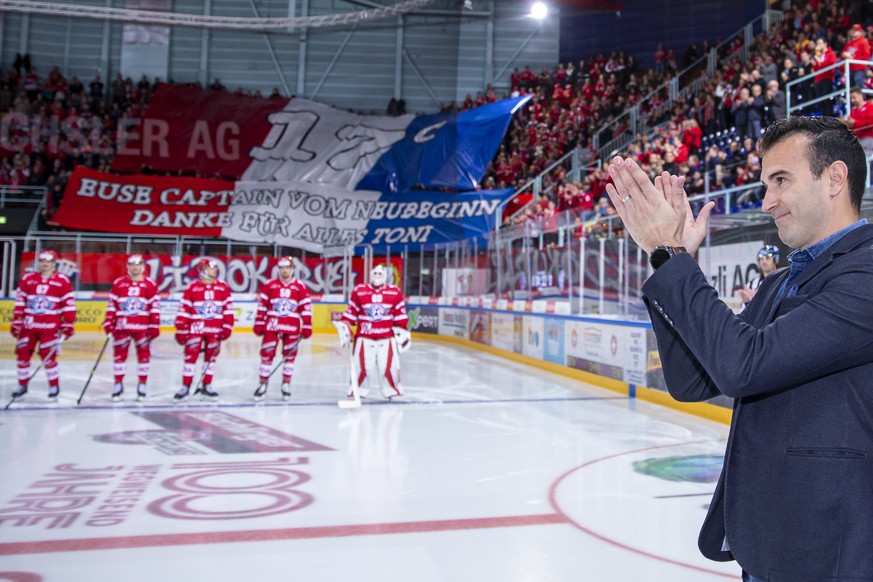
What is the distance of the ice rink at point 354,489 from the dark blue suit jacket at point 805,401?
2181 mm

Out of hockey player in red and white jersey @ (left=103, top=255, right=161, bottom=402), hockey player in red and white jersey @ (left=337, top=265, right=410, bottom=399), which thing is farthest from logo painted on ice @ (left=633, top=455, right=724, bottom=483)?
hockey player in red and white jersey @ (left=103, top=255, right=161, bottom=402)

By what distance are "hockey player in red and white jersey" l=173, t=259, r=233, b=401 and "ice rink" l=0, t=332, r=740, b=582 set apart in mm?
374

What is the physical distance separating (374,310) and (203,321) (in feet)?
6.57

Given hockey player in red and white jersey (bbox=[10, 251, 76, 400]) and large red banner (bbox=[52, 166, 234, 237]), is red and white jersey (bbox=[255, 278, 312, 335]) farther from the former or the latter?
large red banner (bbox=[52, 166, 234, 237])

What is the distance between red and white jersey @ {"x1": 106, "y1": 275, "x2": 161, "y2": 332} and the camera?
8.73 m

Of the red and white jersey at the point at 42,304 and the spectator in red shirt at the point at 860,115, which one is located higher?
the spectator in red shirt at the point at 860,115

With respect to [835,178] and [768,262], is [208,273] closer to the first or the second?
[768,262]

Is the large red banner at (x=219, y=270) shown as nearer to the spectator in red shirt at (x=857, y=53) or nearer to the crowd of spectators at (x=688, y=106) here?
the crowd of spectators at (x=688, y=106)

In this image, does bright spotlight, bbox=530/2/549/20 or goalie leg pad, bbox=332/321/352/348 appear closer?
goalie leg pad, bbox=332/321/352/348

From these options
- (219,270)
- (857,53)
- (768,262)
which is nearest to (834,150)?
(768,262)

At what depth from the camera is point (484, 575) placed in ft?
10.9

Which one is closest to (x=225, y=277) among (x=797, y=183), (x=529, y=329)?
(x=529, y=329)

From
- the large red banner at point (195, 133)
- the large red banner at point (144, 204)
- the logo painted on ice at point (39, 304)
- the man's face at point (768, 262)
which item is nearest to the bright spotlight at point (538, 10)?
the large red banner at point (195, 133)

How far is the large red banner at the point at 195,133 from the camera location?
22.0 meters
